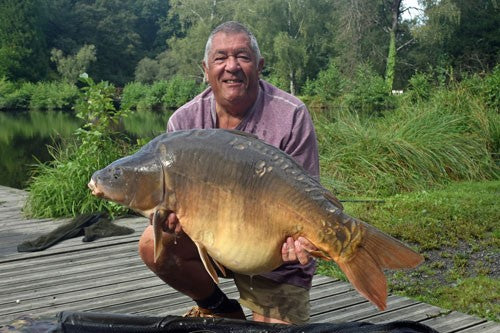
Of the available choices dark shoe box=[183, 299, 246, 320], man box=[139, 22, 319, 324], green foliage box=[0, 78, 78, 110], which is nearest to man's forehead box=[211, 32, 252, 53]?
man box=[139, 22, 319, 324]

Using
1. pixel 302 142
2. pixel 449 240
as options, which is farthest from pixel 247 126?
pixel 449 240

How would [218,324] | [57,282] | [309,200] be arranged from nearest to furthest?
[309,200] < [218,324] < [57,282]

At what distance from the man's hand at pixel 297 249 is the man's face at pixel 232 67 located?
74 centimetres

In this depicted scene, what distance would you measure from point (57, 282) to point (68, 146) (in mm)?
3868

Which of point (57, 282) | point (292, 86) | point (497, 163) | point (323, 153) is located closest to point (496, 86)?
point (497, 163)

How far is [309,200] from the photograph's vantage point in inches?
73.7

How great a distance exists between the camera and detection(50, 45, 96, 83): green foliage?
5147 centimetres

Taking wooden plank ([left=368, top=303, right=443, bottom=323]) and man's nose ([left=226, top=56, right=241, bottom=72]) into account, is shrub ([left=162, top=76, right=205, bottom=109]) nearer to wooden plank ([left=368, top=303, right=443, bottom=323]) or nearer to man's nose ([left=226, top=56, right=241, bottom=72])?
wooden plank ([left=368, top=303, right=443, bottom=323])

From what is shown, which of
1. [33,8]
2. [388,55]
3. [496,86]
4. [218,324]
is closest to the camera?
[218,324]

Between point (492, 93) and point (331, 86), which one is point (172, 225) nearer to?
point (492, 93)

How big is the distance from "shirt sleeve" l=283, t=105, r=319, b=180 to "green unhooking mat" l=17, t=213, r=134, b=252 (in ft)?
8.94

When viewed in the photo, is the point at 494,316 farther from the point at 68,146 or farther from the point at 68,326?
the point at 68,146

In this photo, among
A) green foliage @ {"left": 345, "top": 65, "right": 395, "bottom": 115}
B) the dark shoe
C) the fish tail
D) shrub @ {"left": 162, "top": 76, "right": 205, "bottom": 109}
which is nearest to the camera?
the fish tail

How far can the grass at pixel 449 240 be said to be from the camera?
3.76 meters
